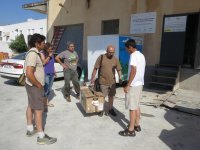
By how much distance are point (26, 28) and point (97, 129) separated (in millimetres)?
46428

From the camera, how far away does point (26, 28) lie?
156 ft

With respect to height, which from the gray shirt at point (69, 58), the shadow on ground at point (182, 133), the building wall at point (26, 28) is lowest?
the shadow on ground at point (182, 133)

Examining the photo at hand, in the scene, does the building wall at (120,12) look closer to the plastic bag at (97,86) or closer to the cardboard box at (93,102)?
the plastic bag at (97,86)

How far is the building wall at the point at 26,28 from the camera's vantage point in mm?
42644

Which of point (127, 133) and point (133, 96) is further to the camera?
point (127, 133)

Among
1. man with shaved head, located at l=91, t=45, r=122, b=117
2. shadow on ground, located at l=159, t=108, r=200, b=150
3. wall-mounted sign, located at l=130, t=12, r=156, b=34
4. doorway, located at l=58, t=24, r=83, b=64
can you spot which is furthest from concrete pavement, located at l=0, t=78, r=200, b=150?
doorway, located at l=58, t=24, r=83, b=64

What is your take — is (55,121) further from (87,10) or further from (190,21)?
(87,10)

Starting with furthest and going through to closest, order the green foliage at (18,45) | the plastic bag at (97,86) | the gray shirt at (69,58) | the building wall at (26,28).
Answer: the building wall at (26,28), the green foliage at (18,45), the gray shirt at (69,58), the plastic bag at (97,86)

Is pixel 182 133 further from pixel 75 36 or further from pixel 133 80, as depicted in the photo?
pixel 75 36

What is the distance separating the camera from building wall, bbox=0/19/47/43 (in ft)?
140

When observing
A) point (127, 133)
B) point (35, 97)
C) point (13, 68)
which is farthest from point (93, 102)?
point (13, 68)

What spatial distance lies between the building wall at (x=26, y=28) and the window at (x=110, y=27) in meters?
30.1

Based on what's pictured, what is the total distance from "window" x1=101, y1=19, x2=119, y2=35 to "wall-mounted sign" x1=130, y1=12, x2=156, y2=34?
1.12 m

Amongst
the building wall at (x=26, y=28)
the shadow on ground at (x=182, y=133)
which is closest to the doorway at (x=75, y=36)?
the shadow on ground at (x=182, y=133)
